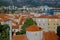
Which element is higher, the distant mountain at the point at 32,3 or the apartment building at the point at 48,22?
the distant mountain at the point at 32,3

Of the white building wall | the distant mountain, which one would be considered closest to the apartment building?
the white building wall

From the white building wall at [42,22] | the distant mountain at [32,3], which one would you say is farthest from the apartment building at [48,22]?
the distant mountain at [32,3]

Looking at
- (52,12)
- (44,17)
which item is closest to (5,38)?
(44,17)

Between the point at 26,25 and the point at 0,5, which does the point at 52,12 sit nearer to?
the point at 26,25

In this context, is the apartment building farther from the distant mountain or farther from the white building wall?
the distant mountain

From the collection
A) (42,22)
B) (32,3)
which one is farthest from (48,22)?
(32,3)

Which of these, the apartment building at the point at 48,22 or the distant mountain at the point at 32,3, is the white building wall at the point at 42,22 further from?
the distant mountain at the point at 32,3

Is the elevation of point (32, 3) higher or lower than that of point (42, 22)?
higher

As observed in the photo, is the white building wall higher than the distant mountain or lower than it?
lower

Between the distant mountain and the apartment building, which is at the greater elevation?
the distant mountain

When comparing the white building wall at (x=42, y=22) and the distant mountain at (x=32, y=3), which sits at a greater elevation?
the distant mountain at (x=32, y=3)

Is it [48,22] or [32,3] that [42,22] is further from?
[32,3]
